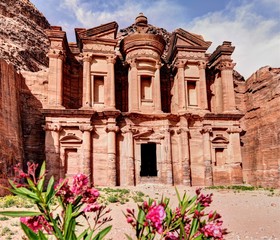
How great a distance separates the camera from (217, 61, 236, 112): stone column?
23514mm

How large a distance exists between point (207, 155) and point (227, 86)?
6361 millimetres

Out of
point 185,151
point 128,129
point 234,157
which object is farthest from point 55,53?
point 234,157

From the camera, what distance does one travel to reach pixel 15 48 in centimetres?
2725

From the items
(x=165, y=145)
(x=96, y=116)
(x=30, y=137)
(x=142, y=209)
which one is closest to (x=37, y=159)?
(x=30, y=137)

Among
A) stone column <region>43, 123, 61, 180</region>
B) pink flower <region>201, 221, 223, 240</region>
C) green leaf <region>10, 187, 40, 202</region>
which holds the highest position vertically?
stone column <region>43, 123, 61, 180</region>

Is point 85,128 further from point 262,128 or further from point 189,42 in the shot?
point 262,128

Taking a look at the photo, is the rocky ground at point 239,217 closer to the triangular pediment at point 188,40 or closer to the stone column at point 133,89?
the stone column at point 133,89

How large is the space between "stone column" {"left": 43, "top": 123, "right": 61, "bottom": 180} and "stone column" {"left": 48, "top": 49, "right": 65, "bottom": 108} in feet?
5.60

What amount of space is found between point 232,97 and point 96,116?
1128 cm

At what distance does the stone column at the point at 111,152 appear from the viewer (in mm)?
19656

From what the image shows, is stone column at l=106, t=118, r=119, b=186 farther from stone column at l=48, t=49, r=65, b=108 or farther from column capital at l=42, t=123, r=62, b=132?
stone column at l=48, t=49, r=65, b=108

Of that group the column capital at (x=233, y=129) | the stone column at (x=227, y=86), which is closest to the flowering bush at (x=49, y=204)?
the column capital at (x=233, y=129)

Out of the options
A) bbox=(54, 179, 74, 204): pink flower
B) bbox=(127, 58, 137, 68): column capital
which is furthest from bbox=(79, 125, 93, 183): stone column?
bbox=(54, 179, 74, 204): pink flower

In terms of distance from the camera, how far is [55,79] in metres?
21.0
